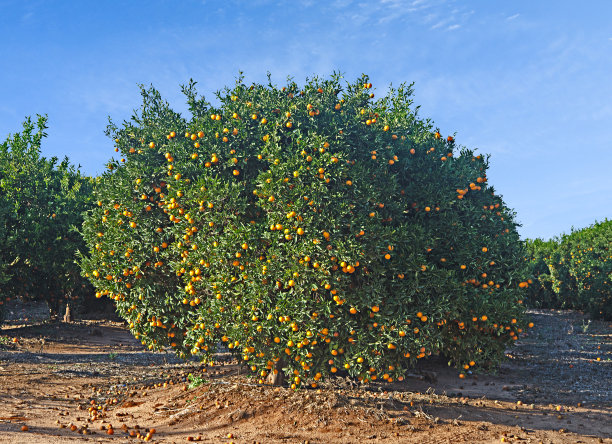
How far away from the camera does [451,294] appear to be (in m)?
8.88

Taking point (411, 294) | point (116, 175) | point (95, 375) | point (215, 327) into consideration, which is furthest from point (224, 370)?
point (411, 294)

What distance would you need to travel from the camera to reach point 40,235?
67.6ft

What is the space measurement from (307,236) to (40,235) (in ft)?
54.5

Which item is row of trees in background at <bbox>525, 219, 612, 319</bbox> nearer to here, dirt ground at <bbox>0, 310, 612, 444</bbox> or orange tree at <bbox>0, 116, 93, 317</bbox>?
dirt ground at <bbox>0, 310, 612, 444</bbox>

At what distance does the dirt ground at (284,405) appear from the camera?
8953 mm

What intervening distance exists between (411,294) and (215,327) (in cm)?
379

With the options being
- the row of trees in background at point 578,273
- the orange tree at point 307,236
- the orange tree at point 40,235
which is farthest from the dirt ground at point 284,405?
the row of trees in background at point 578,273

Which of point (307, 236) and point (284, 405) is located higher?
point (307, 236)

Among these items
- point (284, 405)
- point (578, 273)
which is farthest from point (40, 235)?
point (578, 273)

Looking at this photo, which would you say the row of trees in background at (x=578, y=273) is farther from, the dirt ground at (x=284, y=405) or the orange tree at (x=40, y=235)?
the orange tree at (x=40, y=235)

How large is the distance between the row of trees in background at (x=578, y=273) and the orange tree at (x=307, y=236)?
61.5 feet

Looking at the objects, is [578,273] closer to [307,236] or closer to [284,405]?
[284,405]

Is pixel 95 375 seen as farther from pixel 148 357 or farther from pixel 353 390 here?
pixel 353 390

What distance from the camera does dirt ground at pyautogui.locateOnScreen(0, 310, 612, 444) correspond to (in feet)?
29.4
